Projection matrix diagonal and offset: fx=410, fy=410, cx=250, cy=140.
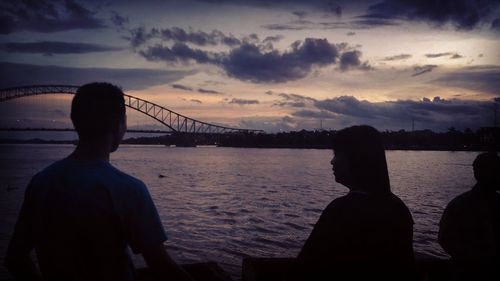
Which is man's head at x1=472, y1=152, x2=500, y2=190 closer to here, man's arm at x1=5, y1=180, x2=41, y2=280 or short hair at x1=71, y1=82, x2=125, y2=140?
short hair at x1=71, y1=82, x2=125, y2=140

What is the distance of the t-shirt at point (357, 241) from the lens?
2.07 m

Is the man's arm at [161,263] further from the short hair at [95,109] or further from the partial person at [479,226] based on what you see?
the partial person at [479,226]

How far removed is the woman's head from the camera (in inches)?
88.4

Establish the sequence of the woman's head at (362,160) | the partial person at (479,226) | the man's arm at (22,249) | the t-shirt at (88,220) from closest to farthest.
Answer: the t-shirt at (88,220), the man's arm at (22,249), the woman's head at (362,160), the partial person at (479,226)

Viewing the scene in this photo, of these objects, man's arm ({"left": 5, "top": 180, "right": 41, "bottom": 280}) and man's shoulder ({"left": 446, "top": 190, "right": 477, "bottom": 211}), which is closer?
man's arm ({"left": 5, "top": 180, "right": 41, "bottom": 280})

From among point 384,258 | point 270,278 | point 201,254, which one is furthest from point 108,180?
point 201,254

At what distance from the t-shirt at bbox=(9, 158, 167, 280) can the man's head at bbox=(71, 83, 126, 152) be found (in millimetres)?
157

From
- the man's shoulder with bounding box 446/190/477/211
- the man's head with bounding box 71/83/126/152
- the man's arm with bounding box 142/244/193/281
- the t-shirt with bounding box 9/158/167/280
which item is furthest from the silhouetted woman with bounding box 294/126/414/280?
the man's shoulder with bounding box 446/190/477/211

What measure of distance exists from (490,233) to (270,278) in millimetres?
2068

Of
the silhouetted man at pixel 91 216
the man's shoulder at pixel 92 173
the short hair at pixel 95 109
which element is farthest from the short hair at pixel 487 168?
the short hair at pixel 95 109

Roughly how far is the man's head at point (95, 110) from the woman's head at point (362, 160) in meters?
1.25

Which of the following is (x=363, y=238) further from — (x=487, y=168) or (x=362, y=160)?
Answer: (x=487, y=168)

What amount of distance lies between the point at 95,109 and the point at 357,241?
1465 mm

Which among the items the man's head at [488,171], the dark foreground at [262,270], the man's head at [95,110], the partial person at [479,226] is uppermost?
the man's head at [95,110]
